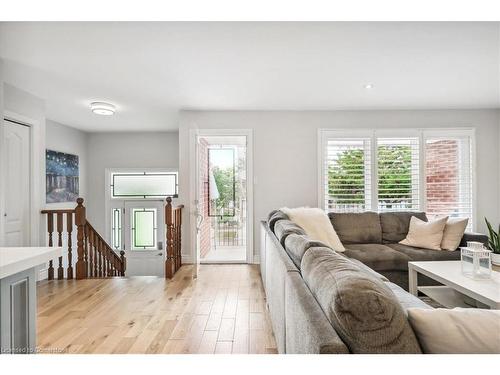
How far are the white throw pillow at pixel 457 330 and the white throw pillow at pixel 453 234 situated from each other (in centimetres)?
298

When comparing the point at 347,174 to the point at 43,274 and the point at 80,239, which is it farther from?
the point at 43,274

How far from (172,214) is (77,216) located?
122 centimetres

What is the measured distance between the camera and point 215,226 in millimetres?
6281

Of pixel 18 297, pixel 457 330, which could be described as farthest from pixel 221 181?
pixel 457 330

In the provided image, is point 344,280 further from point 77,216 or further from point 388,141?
point 388,141

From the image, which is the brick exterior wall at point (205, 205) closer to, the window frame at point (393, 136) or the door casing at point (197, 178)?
the door casing at point (197, 178)

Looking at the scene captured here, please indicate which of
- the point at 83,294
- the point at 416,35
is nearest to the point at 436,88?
the point at 416,35

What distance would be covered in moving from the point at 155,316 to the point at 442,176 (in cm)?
451

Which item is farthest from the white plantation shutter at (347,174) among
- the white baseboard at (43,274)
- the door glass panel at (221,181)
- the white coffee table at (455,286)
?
the white baseboard at (43,274)

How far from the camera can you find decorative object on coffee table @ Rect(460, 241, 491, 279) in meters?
→ 2.25

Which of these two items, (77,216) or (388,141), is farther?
(388,141)

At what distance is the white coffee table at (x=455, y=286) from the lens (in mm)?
1913

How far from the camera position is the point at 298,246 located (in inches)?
65.8

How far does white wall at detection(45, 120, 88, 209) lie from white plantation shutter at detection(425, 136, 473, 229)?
631 cm
